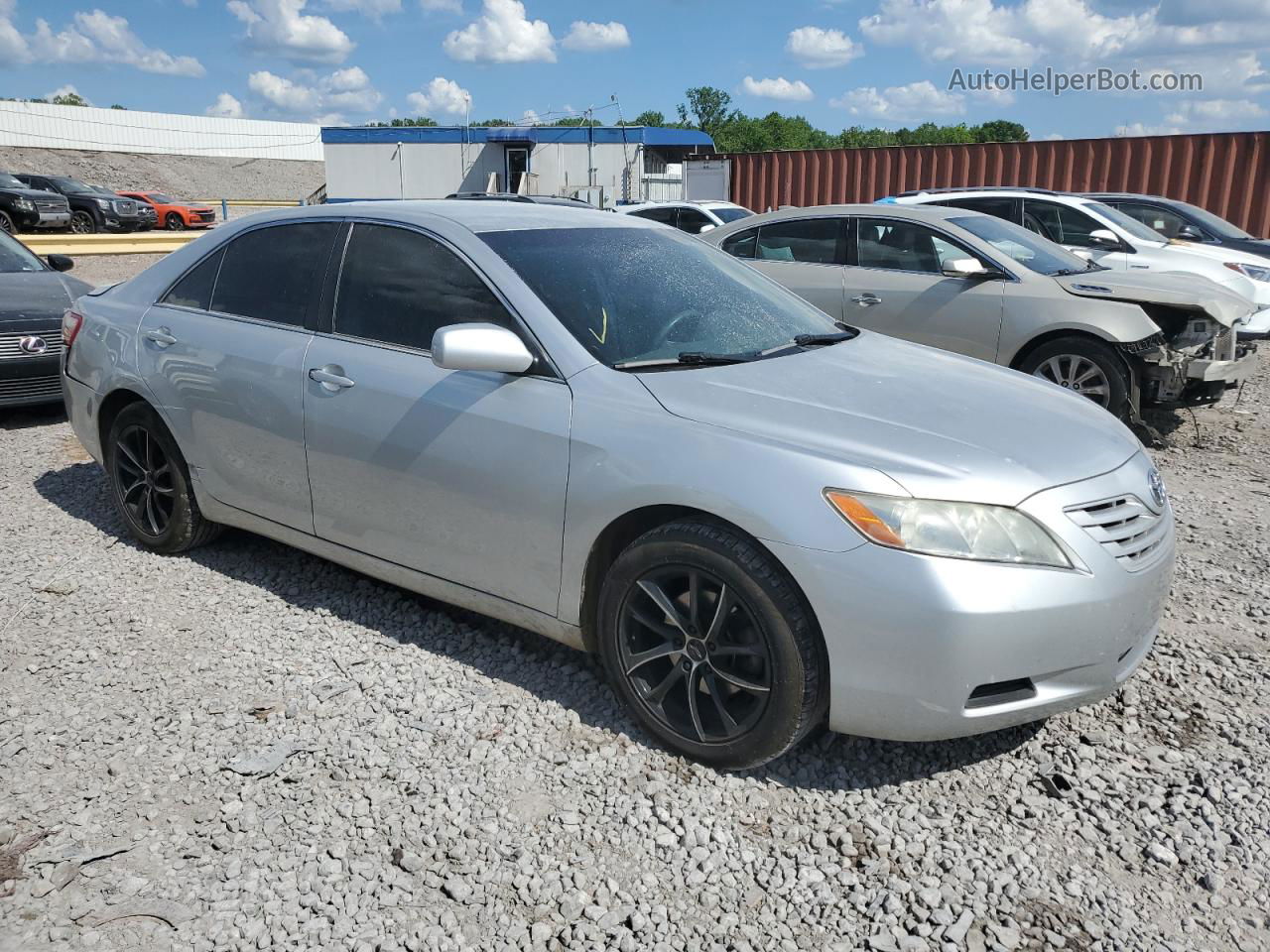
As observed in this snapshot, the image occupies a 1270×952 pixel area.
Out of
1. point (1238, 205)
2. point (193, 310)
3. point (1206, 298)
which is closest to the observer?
point (193, 310)

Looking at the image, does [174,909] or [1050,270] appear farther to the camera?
[1050,270]

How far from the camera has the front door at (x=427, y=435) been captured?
3.32 m

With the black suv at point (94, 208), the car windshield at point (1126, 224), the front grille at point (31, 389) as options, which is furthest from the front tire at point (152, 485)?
the black suv at point (94, 208)

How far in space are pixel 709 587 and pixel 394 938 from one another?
1227mm

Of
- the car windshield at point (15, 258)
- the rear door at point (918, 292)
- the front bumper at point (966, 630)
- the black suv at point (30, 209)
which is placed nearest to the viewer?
the front bumper at point (966, 630)

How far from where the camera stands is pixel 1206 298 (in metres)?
7.14

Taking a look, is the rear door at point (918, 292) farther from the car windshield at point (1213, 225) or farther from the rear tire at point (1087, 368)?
the car windshield at point (1213, 225)

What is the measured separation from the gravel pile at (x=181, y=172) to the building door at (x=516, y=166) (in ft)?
69.1

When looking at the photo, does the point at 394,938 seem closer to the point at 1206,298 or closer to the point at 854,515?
the point at 854,515

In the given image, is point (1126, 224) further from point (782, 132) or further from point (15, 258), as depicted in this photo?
point (782, 132)

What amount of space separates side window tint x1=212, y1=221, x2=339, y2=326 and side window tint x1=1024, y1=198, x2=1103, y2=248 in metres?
8.50

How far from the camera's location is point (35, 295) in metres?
7.80

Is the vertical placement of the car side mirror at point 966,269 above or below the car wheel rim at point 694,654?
above

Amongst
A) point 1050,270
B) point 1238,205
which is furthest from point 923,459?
point 1238,205
